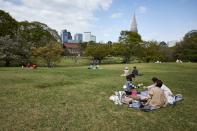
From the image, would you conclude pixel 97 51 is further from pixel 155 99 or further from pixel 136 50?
pixel 155 99

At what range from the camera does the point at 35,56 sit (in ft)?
161

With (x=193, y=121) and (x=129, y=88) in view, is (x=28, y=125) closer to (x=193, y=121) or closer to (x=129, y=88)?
(x=193, y=121)

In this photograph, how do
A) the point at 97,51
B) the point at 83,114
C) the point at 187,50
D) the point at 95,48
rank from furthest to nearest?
the point at 187,50 → the point at 95,48 → the point at 97,51 → the point at 83,114

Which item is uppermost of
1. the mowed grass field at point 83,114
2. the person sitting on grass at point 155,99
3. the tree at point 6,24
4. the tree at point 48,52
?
the tree at point 6,24

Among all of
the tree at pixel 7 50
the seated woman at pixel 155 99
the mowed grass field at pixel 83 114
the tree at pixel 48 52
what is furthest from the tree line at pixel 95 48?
the seated woman at pixel 155 99

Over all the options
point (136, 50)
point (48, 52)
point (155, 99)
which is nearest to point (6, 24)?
point (48, 52)

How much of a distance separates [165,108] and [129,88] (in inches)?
140

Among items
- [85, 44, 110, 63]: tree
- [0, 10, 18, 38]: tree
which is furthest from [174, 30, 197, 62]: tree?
[0, 10, 18, 38]: tree

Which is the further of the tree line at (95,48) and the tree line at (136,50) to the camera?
the tree line at (136,50)

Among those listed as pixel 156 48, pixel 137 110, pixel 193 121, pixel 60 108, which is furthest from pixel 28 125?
pixel 156 48

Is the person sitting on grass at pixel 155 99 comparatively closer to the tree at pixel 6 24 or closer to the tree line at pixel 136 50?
the tree at pixel 6 24

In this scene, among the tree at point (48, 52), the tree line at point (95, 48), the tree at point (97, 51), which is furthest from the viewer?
the tree at point (97, 51)

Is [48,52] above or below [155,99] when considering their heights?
above

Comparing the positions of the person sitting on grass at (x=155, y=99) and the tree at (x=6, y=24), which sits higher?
the tree at (x=6, y=24)
